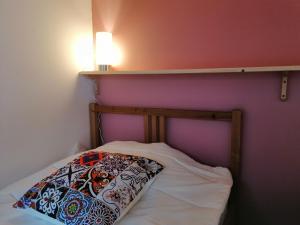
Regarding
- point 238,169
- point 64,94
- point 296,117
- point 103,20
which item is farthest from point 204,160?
point 103,20

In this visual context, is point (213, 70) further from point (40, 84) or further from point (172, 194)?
point (40, 84)

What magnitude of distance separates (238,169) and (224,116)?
32cm

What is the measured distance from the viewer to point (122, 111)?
176 centimetres

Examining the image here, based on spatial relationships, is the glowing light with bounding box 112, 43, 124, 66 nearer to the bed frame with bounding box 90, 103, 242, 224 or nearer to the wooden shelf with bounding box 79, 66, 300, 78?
the wooden shelf with bounding box 79, 66, 300, 78

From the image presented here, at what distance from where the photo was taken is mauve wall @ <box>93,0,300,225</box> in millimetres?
1321

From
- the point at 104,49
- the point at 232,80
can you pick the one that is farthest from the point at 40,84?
the point at 232,80

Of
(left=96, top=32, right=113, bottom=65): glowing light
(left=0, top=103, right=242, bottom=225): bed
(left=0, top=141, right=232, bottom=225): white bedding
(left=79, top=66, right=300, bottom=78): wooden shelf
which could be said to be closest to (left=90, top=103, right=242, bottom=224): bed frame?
(left=0, top=103, right=242, bottom=225): bed

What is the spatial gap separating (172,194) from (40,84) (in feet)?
3.34

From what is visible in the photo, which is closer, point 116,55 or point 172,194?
point 172,194

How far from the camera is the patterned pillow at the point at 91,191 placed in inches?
37.3

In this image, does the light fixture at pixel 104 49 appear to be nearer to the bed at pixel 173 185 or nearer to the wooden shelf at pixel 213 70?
the wooden shelf at pixel 213 70

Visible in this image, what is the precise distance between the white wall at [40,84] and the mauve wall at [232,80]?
337mm

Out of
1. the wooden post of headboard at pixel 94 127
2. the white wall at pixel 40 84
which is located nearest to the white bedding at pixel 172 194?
the white wall at pixel 40 84

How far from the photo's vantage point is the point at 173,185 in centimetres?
124
